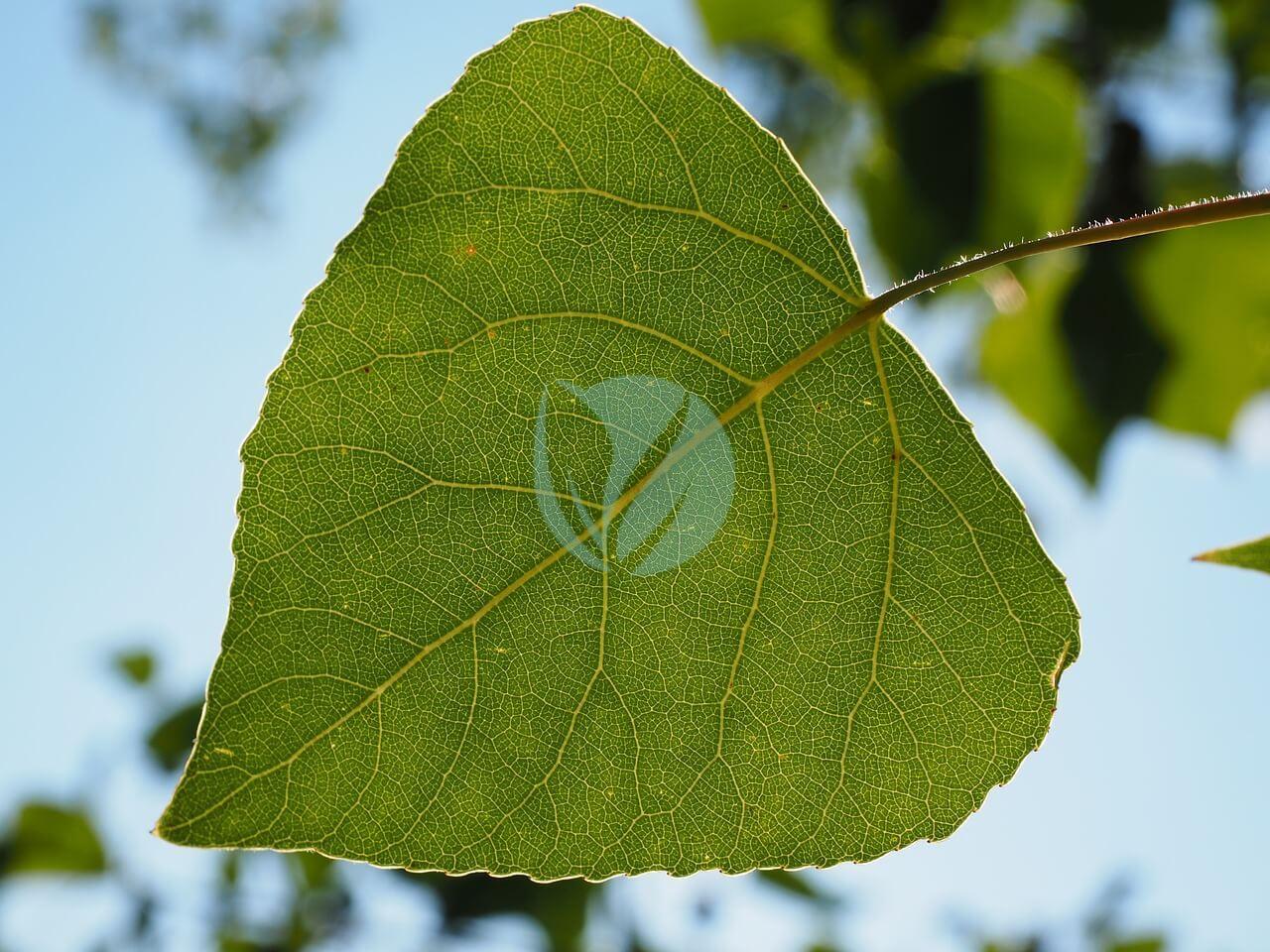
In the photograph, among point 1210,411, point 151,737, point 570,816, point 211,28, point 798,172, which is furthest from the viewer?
point 211,28

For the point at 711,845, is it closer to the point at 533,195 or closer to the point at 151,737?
the point at 533,195

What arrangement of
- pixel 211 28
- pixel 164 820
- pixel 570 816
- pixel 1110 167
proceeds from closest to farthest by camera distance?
pixel 164 820
pixel 570 816
pixel 1110 167
pixel 211 28

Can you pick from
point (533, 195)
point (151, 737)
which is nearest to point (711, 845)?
point (533, 195)

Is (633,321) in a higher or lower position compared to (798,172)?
lower

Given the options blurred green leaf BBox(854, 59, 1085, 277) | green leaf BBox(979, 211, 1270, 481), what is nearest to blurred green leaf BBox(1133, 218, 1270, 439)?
green leaf BBox(979, 211, 1270, 481)

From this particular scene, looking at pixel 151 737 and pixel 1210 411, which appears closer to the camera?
pixel 1210 411

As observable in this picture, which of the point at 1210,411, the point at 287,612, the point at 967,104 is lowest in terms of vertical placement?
the point at 287,612
